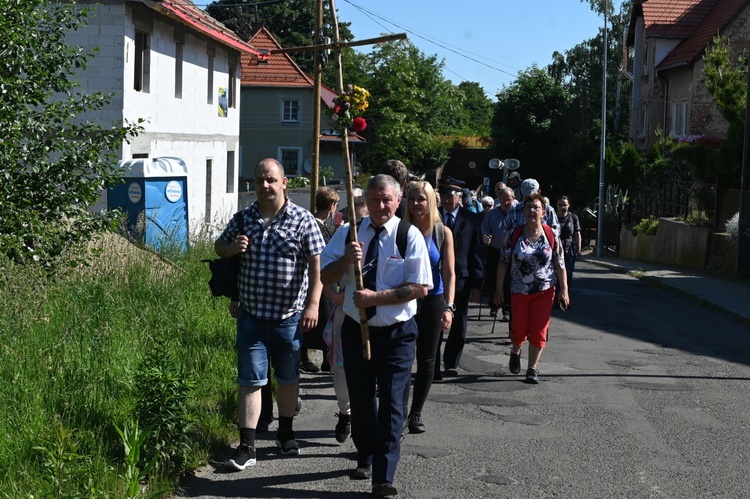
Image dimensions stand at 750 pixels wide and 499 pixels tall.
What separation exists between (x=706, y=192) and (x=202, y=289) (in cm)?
1885

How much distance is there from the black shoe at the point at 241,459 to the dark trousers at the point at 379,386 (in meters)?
0.64

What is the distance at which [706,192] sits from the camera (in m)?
26.8

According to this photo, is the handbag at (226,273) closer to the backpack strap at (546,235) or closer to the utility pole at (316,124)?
the backpack strap at (546,235)

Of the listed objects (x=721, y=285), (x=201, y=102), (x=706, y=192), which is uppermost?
(x=201, y=102)

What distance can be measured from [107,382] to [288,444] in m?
1.31

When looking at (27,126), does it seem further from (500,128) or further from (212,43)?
(500,128)

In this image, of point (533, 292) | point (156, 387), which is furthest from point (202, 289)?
point (156, 387)

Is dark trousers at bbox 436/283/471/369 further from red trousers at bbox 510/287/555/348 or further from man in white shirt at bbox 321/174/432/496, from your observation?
man in white shirt at bbox 321/174/432/496

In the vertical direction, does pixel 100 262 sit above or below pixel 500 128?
below

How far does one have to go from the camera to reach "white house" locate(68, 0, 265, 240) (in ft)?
68.6

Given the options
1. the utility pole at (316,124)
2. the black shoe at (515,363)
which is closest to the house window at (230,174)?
the utility pole at (316,124)

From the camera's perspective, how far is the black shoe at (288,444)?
6.79m

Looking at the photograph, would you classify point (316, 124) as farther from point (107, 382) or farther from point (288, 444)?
point (288, 444)

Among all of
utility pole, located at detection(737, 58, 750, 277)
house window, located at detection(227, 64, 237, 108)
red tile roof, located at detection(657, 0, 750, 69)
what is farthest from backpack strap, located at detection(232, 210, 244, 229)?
red tile roof, located at detection(657, 0, 750, 69)
